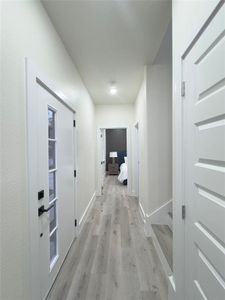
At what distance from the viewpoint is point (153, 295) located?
5.24 ft

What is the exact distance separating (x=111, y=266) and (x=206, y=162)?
175cm

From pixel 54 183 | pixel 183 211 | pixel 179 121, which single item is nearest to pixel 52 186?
pixel 54 183

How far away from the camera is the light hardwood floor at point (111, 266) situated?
1628mm

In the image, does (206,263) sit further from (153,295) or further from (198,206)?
(153,295)

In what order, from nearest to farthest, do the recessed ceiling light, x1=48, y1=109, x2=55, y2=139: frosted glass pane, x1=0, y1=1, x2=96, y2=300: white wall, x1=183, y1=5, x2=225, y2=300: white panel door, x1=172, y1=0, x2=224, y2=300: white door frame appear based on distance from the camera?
x1=183, y1=5, x2=225, y2=300: white panel door, x1=0, y1=1, x2=96, y2=300: white wall, x1=172, y1=0, x2=224, y2=300: white door frame, x1=48, y1=109, x2=55, y2=139: frosted glass pane, the recessed ceiling light

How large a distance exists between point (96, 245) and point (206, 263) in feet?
5.98

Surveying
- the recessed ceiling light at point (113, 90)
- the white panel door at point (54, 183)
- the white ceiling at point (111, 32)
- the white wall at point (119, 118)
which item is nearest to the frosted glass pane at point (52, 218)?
the white panel door at point (54, 183)

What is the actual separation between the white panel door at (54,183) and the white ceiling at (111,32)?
777 mm

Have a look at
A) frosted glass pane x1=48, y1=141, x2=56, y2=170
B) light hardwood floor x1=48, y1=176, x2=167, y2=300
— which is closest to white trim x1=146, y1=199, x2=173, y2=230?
light hardwood floor x1=48, y1=176, x2=167, y2=300

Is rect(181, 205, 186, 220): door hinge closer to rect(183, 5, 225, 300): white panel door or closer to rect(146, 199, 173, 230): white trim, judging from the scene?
rect(183, 5, 225, 300): white panel door

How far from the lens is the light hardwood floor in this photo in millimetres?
1628

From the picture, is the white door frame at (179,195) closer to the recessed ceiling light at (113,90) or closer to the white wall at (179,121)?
the white wall at (179,121)

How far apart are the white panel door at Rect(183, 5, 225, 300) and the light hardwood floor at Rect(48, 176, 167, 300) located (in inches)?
27.0

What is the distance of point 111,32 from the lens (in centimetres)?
189
